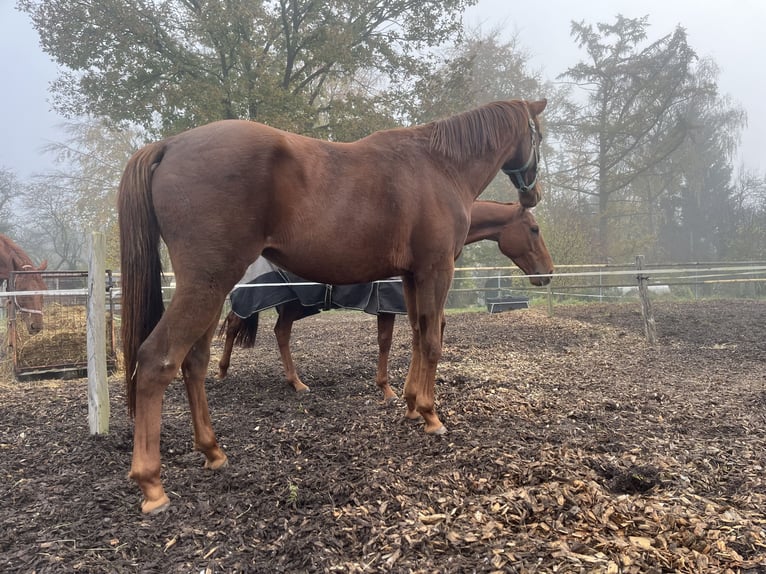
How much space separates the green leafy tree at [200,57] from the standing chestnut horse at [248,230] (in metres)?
9.93

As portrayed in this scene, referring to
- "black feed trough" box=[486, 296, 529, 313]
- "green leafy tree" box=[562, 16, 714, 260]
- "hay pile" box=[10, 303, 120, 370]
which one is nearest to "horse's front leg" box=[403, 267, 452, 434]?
"hay pile" box=[10, 303, 120, 370]

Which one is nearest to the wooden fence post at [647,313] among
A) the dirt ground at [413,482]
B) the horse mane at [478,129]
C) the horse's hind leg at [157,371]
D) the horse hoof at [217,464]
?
the dirt ground at [413,482]

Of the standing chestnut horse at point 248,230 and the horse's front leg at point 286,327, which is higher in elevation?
the standing chestnut horse at point 248,230

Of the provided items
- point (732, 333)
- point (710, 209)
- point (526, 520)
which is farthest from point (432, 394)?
point (710, 209)

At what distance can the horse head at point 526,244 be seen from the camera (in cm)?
571

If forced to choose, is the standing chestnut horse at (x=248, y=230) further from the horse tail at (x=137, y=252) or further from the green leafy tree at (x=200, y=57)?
the green leafy tree at (x=200, y=57)

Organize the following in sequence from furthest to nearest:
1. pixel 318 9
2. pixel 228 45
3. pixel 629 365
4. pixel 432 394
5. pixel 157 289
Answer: pixel 318 9
pixel 228 45
pixel 629 365
pixel 432 394
pixel 157 289

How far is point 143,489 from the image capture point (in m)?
2.12

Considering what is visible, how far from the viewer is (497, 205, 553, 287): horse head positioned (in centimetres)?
571

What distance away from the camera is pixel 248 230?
7.41 ft

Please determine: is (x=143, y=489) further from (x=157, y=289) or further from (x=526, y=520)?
(x=526, y=520)

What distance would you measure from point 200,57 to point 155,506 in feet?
45.2

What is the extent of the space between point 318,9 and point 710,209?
2368 centimetres

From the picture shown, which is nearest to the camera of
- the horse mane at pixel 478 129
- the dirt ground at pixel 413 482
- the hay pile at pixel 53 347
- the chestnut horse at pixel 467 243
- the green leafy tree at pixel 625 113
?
the dirt ground at pixel 413 482
